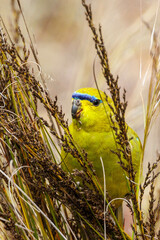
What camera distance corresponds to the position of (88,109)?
1.25 metres

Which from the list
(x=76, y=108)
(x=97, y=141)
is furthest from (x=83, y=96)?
(x=97, y=141)

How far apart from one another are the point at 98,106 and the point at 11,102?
368 millimetres

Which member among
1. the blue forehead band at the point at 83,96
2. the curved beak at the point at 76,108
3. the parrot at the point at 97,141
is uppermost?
the blue forehead band at the point at 83,96

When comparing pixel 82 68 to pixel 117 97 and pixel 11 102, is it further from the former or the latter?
pixel 117 97

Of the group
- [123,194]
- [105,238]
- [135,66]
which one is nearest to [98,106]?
[123,194]

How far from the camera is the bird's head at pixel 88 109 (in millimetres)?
1219

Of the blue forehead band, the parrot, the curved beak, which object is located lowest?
the parrot

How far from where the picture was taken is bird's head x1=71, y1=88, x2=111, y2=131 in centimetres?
122

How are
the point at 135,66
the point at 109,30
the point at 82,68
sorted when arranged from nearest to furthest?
1. the point at 82,68
2. the point at 109,30
3. the point at 135,66

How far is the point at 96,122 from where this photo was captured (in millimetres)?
1271

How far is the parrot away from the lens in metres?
1.18

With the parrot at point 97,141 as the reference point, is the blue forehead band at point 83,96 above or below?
above

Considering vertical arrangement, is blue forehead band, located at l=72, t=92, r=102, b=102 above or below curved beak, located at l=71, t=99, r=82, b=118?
above

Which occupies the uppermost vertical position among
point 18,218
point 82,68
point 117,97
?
point 82,68
